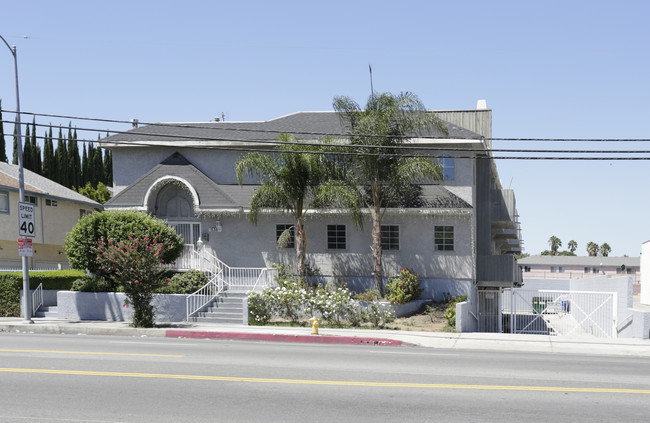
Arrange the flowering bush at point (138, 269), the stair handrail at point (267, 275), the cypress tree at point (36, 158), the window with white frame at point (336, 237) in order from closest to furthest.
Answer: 1. the flowering bush at point (138, 269)
2. the stair handrail at point (267, 275)
3. the window with white frame at point (336, 237)
4. the cypress tree at point (36, 158)

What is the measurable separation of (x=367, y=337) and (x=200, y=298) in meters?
7.72

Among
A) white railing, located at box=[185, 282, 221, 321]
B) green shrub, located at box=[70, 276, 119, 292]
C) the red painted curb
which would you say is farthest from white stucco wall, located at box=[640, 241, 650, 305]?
green shrub, located at box=[70, 276, 119, 292]

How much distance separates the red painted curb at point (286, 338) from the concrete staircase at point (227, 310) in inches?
129

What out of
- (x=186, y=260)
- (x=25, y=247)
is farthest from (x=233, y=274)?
(x=25, y=247)

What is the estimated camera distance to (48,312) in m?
25.2

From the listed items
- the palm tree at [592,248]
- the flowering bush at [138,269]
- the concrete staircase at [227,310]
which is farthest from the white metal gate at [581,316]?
the palm tree at [592,248]

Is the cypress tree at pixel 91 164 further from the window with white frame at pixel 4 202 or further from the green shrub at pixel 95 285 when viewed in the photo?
the green shrub at pixel 95 285

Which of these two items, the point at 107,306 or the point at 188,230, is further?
the point at 188,230

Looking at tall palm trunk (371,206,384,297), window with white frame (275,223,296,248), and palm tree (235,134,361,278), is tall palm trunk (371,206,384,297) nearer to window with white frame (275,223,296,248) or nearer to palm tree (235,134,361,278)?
palm tree (235,134,361,278)

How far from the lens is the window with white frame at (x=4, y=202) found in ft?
115

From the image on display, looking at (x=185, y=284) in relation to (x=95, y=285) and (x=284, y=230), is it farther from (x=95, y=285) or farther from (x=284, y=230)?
(x=284, y=230)

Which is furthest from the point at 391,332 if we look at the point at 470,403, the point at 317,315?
the point at 470,403

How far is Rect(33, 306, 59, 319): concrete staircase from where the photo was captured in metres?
25.0

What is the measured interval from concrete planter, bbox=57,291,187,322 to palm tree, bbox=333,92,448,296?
7.56 m
